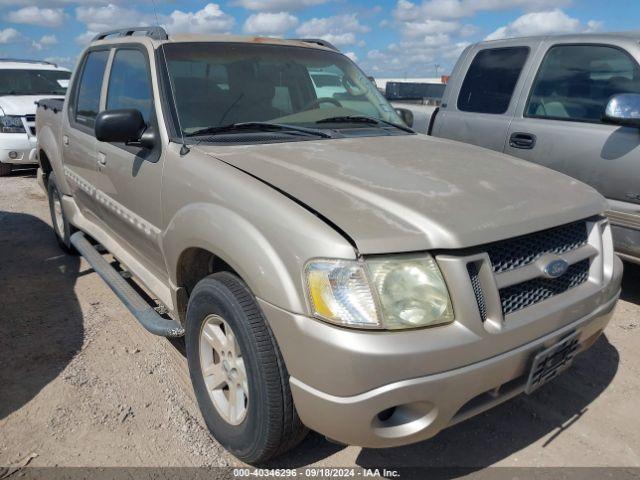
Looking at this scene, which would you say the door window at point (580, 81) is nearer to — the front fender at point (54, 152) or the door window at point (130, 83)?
the door window at point (130, 83)

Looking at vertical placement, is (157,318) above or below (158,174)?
below

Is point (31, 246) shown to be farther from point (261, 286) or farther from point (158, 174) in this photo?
point (261, 286)

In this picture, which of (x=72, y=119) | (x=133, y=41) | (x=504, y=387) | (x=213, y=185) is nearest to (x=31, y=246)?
(x=72, y=119)

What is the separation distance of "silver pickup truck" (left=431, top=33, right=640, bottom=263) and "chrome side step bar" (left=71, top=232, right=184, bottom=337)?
308cm

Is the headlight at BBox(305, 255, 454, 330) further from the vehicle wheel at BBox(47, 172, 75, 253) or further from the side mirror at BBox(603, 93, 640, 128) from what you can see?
the vehicle wheel at BBox(47, 172, 75, 253)

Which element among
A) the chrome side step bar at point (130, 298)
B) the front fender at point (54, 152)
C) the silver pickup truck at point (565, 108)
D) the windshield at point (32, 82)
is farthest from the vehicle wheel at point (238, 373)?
the windshield at point (32, 82)

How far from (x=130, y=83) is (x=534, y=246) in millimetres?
2607

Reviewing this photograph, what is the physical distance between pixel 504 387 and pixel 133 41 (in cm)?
295

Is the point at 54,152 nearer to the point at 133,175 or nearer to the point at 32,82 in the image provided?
the point at 133,175

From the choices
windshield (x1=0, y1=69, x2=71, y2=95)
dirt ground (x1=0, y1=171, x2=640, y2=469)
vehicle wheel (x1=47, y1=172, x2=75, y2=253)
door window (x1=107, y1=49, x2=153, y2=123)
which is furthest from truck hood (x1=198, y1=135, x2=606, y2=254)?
windshield (x1=0, y1=69, x2=71, y2=95)

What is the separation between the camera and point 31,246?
5.49 m

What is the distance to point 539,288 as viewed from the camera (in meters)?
2.10

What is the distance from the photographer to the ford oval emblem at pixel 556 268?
2041mm

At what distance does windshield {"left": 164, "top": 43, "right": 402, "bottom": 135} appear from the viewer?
2895mm
